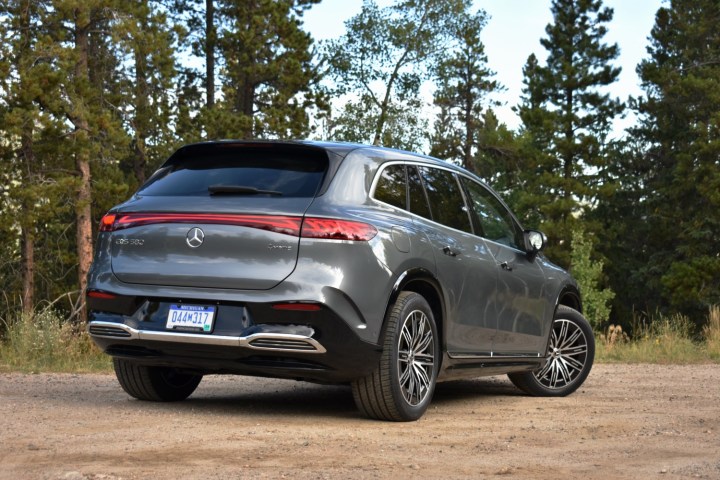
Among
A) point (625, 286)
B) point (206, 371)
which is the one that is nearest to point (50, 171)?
point (206, 371)

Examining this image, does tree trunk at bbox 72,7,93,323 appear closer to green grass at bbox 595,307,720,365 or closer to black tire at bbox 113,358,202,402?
green grass at bbox 595,307,720,365

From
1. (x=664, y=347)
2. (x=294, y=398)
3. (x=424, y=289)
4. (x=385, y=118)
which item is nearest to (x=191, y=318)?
(x=424, y=289)

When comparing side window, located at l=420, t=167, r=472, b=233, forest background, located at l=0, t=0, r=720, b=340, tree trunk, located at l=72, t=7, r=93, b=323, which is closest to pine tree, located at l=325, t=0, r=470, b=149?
forest background, located at l=0, t=0, r=720, b=340

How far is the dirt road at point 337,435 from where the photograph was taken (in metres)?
5.44

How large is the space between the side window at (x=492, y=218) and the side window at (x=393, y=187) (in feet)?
3.61

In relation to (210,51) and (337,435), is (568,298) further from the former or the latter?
(210,51)

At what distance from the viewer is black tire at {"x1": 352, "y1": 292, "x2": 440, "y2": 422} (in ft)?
23.6

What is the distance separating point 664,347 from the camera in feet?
52.6

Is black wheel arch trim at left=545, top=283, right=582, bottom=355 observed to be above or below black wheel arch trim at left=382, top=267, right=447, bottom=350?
below

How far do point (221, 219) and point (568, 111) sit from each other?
1880 inches

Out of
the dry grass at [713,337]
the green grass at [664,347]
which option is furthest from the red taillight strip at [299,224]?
the dry grass at [713,337]

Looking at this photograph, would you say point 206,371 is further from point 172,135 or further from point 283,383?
point 172,135

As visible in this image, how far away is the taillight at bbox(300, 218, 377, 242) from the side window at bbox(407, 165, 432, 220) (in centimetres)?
90

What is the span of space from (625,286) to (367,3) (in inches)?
785
